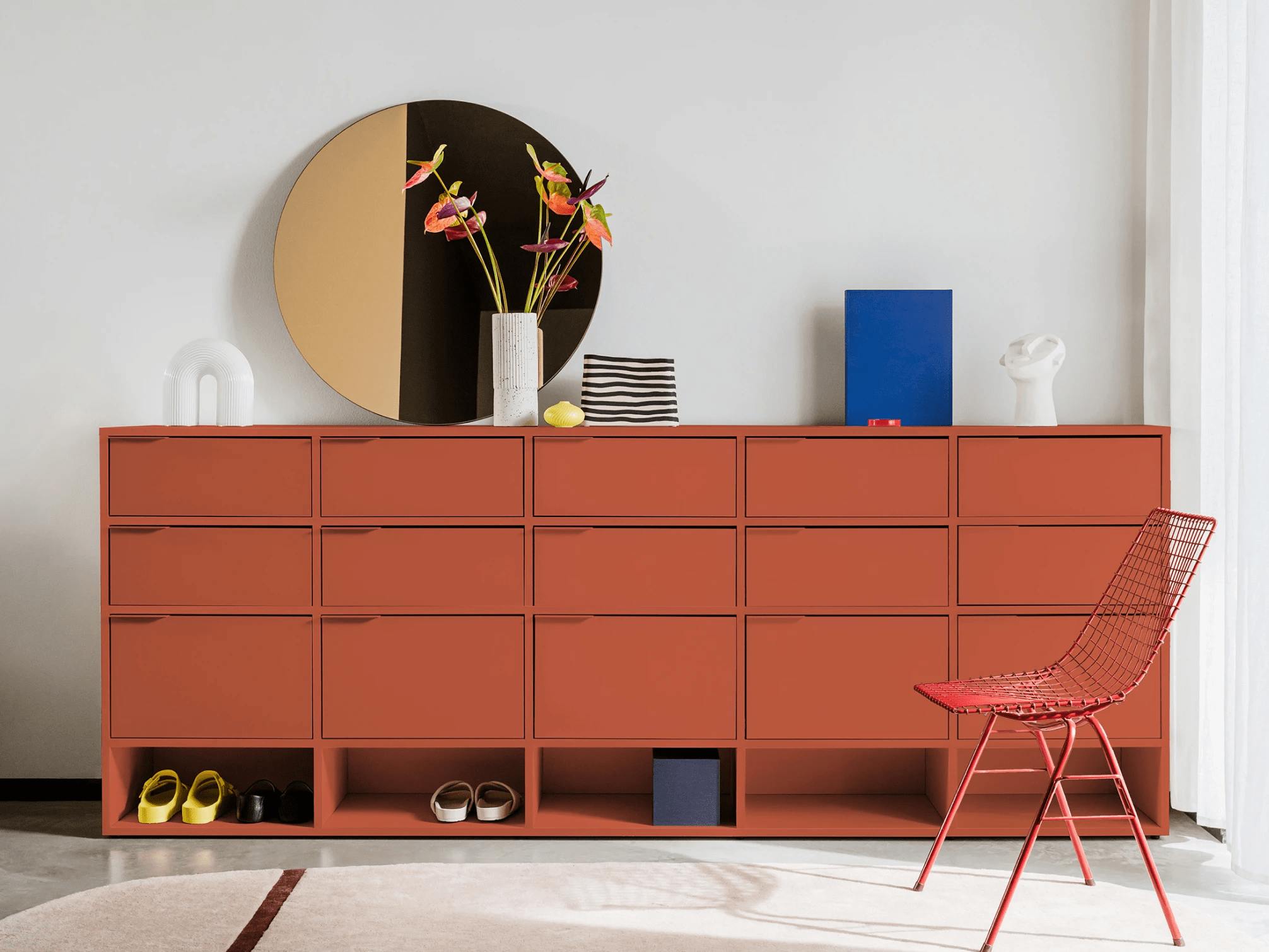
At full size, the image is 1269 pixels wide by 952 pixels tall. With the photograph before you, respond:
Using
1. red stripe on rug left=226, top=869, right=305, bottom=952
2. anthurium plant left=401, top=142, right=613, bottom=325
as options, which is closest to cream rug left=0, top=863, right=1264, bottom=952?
red stripe on rug left=226, top=869, right=305, bottom=952

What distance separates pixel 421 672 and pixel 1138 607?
1.83m

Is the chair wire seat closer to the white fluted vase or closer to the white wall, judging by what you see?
the white wall

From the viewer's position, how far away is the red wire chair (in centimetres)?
193

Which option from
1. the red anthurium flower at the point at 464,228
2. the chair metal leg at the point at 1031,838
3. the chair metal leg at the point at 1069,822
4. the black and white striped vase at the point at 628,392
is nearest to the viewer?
the chair metal leg at the point at 1031,838

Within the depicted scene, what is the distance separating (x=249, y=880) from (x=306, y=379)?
4.67 ft

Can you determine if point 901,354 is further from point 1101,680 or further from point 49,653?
point 49,653

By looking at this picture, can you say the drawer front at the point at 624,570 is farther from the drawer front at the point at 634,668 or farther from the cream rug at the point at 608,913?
the cream rug at the point at 608,913

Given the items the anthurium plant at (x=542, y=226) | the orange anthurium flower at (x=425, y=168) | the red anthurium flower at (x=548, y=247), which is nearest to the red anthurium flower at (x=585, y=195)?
the anthurium plant at (x=542, y=226)

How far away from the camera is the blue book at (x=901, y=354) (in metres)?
2.76

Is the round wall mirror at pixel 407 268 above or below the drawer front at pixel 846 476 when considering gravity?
above

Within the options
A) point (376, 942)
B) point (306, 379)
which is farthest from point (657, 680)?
point (306, 379)

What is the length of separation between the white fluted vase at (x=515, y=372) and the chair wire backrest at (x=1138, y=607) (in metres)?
1.52

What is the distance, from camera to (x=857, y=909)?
84.5 inches

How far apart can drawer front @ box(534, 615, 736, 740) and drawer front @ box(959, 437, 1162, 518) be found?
767mm
